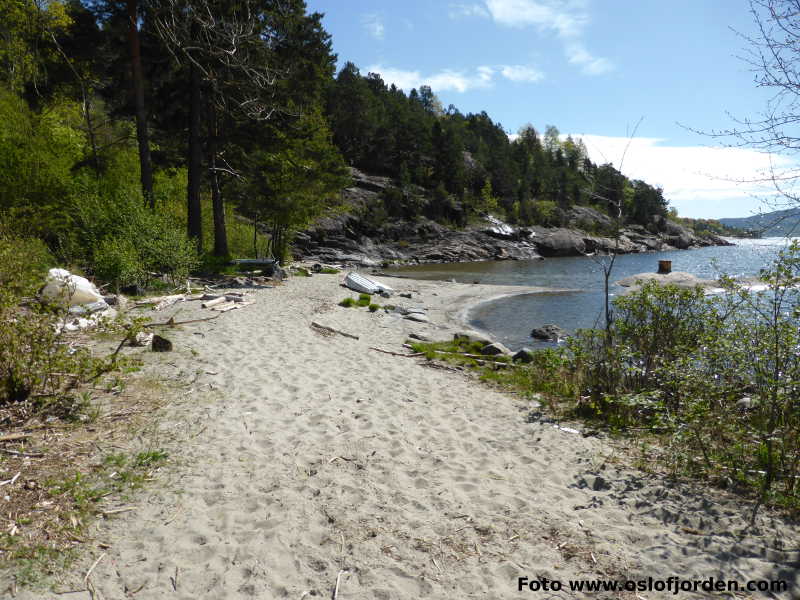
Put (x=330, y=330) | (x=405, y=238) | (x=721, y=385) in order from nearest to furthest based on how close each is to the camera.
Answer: (x=721, y=385) → (x=330, y=330) → (x=405, y=238)

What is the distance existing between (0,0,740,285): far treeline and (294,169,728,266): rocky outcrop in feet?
65.5

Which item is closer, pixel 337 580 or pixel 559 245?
pixel 337 580

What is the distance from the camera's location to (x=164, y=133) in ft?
70.2

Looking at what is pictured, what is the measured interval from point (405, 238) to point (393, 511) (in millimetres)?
59601

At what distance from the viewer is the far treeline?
1353 centimetres

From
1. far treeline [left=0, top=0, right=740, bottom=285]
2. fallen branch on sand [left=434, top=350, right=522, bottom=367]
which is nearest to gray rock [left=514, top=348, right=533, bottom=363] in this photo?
fallen branch on sand [left=434, top=350, right=522, bottom=367]

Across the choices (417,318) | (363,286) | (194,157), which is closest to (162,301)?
(417,318)

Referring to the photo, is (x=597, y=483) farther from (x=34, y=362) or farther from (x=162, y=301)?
(x=162, y=301)

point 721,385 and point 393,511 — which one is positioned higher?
point 721,385

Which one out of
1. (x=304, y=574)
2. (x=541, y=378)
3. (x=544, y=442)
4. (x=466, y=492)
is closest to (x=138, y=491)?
(x=304, y=574)

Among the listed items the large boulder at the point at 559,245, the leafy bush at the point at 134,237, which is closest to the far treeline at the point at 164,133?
the leafy bush at the point at 134,237

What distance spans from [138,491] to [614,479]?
187 inches

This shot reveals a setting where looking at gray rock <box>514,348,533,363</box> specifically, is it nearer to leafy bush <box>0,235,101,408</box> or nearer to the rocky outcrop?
leafy bush <box>0,235,101,408</box>

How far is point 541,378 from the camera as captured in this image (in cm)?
888
